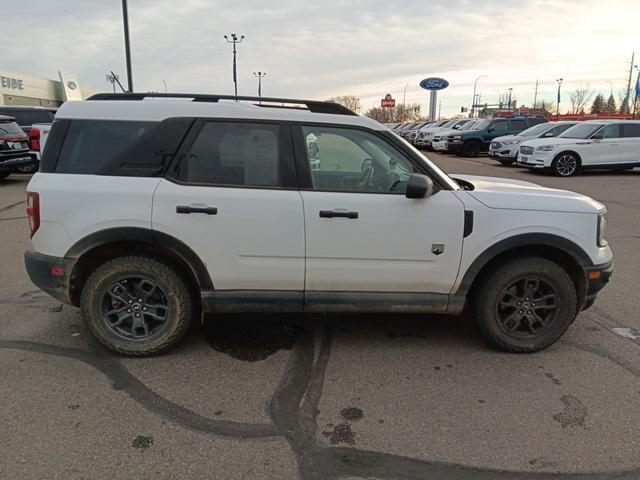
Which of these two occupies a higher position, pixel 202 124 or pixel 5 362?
pixel 202 124

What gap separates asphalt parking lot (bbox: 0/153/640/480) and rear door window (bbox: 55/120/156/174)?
4.67ft

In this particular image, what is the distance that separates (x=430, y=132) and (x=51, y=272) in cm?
2684

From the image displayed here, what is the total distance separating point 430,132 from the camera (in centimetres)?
2795

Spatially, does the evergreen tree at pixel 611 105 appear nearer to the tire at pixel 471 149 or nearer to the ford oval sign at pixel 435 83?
the ford oval sign at pixel 435 83

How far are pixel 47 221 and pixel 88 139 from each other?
645 millimetres

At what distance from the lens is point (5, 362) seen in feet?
11.2

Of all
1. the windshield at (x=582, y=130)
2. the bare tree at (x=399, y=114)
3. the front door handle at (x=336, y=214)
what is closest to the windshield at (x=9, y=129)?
the front door handle at (x=336, y=214)

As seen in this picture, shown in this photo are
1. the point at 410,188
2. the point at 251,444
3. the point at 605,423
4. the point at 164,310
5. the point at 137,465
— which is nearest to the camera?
the point at 137,465

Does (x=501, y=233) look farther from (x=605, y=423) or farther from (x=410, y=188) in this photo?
(x=605, y=423)

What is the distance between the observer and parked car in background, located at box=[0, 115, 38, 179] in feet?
37.4

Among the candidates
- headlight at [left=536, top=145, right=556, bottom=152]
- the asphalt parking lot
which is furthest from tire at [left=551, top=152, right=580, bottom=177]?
the asphalt parking lot

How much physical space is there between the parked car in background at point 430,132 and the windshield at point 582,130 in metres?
11.4

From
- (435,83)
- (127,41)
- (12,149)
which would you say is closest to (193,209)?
(12,149)

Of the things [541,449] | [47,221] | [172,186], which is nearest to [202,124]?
[172,186]
